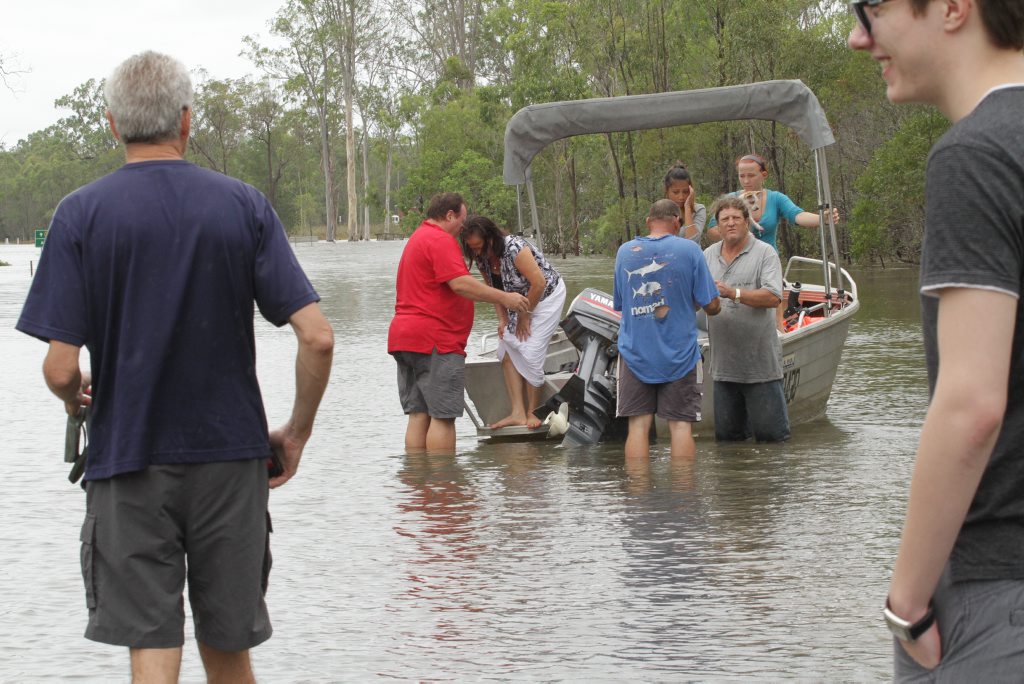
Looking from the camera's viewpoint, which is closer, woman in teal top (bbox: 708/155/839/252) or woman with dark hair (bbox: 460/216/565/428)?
woman with dark hair (bbox: 460/216/565/428)

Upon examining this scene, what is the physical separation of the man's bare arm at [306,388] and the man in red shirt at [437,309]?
5958 mm

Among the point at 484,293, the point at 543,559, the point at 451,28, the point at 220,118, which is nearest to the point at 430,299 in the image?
the point at 484,293

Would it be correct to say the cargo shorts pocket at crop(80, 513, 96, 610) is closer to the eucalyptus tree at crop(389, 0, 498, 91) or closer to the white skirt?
the white skirt

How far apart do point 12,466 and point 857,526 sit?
238 inches

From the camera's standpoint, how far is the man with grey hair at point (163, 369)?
11.4ft

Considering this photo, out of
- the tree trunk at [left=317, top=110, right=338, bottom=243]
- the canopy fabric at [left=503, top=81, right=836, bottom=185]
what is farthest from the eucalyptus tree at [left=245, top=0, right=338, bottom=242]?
the canopy fabric at [left=503, top=81, right=836, bottom=185]

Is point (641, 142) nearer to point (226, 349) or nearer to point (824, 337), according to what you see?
point (824, 337)

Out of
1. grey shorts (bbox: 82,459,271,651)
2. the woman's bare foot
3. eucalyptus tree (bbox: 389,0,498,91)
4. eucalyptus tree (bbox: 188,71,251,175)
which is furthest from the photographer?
eucalyptus tree (bbox: 188,71,251,175)

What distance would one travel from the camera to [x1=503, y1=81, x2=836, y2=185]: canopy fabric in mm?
11297

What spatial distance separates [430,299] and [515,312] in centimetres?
94

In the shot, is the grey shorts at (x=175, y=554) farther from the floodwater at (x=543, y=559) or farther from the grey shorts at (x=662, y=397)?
the grey shorts at (x=662, y=397)

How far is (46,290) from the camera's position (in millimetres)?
3514

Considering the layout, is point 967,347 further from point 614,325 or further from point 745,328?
point 614,325

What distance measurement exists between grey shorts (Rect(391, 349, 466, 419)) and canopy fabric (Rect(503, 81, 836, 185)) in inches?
87.1
